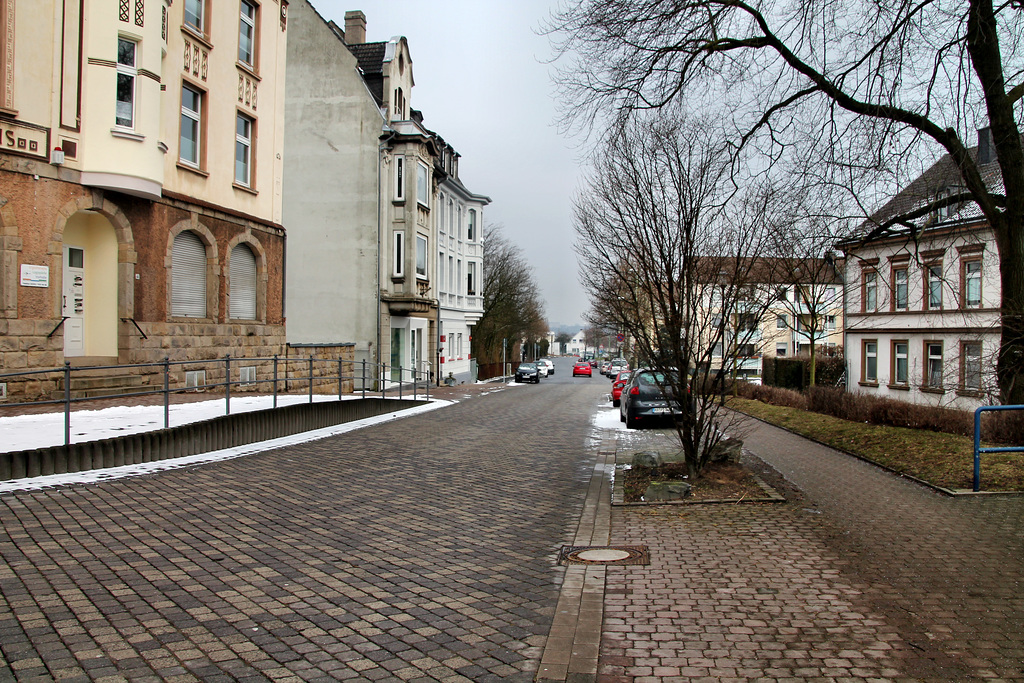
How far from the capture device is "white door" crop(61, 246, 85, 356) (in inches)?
603

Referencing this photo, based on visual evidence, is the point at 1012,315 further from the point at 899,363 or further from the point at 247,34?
the point at 899,363

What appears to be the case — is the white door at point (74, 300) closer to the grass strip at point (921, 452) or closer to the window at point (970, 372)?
the grass strip at point (921, 452)

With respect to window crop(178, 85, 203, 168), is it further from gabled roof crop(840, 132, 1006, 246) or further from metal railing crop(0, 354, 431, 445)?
gabled roof crop(840, 132, 1006, 246)

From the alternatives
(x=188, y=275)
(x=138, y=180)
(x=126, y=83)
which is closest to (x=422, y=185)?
(x=188, y=275)

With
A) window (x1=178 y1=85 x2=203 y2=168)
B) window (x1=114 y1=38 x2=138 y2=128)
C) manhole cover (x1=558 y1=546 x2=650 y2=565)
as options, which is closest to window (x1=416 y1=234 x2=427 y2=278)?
window (x1=178 y1=85 x2=203 y2=168)

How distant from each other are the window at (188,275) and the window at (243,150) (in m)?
2.60

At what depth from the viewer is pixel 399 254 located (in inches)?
1281

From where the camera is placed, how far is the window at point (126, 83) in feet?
49.4

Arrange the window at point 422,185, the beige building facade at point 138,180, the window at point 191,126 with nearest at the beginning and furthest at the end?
the beige building facade at point 138,180
the window at point 191,126
the window at point 422,185

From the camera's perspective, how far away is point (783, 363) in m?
41.9

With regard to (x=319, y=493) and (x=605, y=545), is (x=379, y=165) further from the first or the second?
(x=605, y=545)

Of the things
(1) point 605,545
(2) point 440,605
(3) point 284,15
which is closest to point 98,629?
(2) point 440,605

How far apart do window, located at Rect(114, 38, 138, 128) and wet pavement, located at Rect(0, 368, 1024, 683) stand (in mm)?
9051

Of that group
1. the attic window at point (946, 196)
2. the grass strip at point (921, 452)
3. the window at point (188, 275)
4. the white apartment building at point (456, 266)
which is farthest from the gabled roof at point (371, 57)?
the attic window at point (946, 196)
